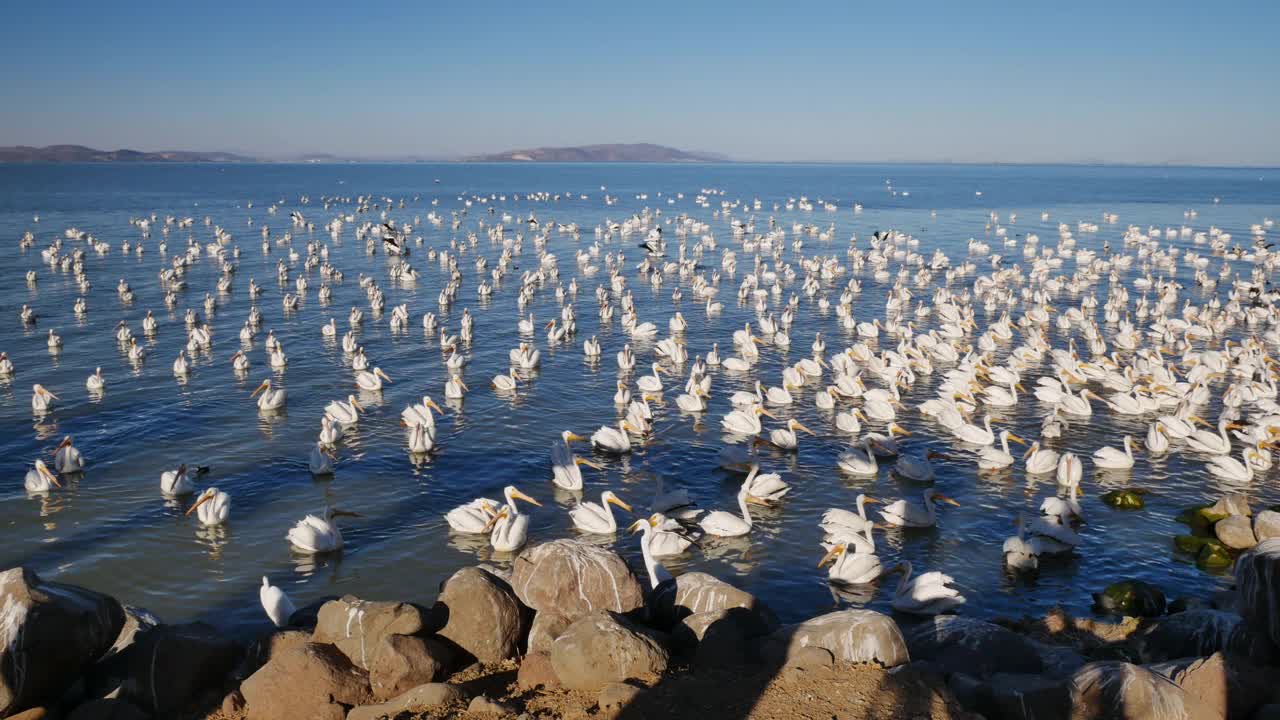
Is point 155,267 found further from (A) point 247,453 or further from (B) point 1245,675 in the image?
(B) point 1245,675

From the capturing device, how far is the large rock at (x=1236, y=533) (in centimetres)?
1583

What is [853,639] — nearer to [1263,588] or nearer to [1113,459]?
[1263,588]

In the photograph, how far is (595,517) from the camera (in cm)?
1662

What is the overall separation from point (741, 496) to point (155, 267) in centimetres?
4430

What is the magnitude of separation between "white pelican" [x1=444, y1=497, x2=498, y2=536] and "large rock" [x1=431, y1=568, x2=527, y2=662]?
15.7 ft

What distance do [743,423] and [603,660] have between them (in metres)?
13.1

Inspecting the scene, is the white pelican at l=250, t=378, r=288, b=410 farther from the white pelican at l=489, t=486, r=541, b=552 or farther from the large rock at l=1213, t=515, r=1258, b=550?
the large rock at l=1213, t=515, r=1258, b=550

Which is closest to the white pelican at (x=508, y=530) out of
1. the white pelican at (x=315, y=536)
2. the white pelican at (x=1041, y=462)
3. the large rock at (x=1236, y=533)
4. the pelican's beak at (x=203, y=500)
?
the white pelican at (x=315, y=536)

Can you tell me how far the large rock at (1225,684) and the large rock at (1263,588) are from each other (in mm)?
1296

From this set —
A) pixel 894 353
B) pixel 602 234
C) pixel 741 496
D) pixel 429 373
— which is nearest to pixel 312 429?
pixel 429 373

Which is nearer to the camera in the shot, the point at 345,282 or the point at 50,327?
the point at 50,327

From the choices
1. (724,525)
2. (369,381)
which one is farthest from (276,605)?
(369,381)

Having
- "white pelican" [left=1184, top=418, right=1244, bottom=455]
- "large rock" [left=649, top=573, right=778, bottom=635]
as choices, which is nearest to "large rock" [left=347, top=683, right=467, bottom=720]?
"large rock" [left=649, top=573, right=778, bottom=635]

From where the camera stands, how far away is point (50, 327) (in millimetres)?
34031
